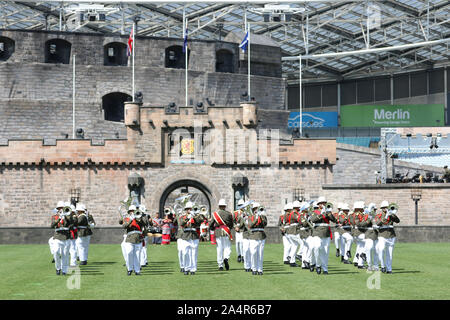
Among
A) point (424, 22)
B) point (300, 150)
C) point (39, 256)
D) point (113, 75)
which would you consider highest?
point (424, 22)

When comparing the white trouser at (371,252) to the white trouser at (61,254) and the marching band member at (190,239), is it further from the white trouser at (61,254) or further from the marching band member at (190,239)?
the white trouser at (61,254)

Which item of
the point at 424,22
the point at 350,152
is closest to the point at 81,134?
the point at 350,152

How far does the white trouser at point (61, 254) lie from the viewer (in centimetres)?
2459

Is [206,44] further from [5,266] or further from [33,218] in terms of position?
[5,266]

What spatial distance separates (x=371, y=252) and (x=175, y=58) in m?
40.8

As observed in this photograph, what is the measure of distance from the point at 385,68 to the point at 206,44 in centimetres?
3361

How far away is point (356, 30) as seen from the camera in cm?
7762

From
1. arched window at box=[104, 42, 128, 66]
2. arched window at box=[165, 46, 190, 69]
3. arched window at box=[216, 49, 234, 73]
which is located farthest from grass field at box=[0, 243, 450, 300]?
arched window at box=[216, 49, 234, 73]

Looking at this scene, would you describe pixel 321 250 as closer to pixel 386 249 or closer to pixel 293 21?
pixel 386 249

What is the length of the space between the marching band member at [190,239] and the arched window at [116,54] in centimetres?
3878

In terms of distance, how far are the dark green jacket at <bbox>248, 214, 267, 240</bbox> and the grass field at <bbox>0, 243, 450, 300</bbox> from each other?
1.08m

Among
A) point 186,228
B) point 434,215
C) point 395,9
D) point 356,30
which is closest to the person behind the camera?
point 186,228

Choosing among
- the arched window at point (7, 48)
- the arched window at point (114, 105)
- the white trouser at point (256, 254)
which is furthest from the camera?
the arched window at point (114, 105)

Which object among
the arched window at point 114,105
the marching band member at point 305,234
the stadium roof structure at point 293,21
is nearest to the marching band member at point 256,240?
the marching band member at point 305,234
